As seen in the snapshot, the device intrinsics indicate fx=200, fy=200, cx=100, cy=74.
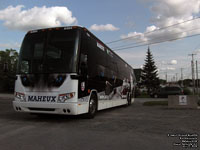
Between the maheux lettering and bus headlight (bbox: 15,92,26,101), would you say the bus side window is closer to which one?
the maheux lettering

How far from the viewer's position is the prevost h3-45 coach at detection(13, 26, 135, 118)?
675 centimetres

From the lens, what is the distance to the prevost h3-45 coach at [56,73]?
675 cm

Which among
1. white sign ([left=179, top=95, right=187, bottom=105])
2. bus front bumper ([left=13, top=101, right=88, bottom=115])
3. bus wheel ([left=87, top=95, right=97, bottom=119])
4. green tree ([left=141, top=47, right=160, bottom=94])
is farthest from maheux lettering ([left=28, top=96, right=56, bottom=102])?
green tree ([left=141, top=47, right=160, bottom=94])

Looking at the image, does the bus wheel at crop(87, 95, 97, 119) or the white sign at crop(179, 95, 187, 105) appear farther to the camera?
the white sign at crop(179, 95, 187, 105)

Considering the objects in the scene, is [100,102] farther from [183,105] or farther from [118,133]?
[183,105]

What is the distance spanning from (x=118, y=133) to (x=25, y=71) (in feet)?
13.4

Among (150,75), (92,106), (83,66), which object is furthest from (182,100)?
(150,75)

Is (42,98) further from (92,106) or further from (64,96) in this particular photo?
(92,106)

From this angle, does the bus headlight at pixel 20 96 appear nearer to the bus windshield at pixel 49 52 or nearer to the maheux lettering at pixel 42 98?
the maheux lettering at pixel 42 98

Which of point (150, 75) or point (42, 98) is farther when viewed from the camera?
point (150, 75)

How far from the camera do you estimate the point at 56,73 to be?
271 inches

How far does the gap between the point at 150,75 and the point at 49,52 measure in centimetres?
4412

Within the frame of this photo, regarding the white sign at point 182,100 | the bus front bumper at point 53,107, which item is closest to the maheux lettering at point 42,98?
the bus front bumper at point 53,107

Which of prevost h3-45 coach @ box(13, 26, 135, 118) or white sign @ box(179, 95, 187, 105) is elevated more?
prevost h3-45 coach @ box(13, 26, 135, 118)
